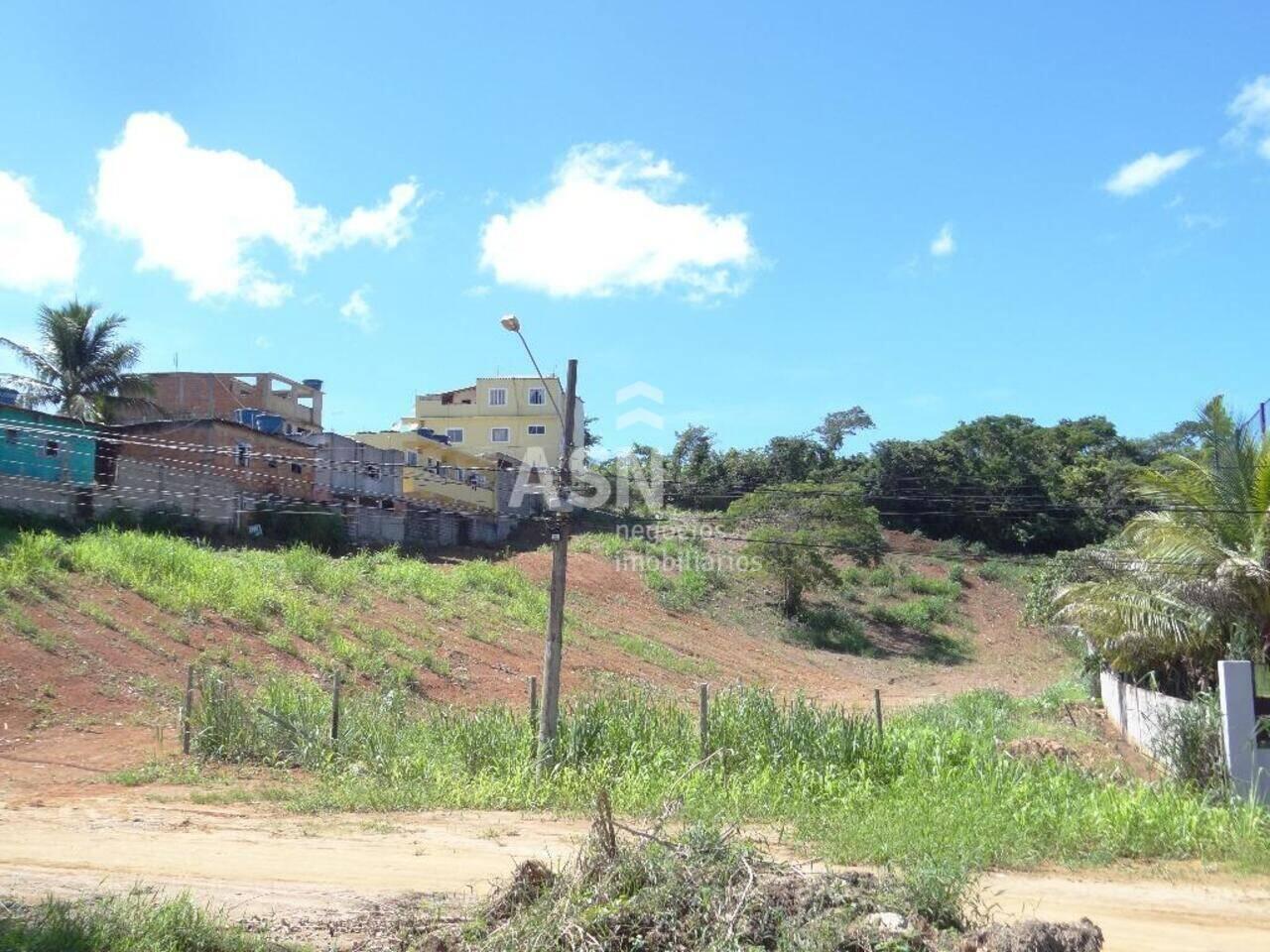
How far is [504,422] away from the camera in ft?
187

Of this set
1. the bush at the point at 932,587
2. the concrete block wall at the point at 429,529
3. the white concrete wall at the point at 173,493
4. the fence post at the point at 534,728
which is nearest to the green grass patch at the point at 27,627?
the fence post at the point at 534,728

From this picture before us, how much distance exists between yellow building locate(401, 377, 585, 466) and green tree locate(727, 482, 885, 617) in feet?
55.9

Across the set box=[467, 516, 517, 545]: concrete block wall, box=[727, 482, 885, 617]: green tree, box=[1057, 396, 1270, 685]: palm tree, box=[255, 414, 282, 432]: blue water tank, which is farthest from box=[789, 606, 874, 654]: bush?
box=[1057, 396, 1270, 685]: palm tree

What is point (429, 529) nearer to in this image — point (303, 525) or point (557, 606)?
point (303, 525)

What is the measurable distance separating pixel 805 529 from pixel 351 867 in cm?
3242

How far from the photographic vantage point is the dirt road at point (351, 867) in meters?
7.76

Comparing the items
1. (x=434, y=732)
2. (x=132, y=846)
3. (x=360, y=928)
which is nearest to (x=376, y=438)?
(x=434, y=732)

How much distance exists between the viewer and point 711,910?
239 inches

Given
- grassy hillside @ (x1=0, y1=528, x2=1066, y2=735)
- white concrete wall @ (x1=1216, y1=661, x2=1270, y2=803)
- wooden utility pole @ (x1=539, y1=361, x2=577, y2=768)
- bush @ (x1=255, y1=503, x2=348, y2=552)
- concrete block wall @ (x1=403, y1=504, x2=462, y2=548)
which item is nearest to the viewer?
white concrete wall @ (x1=1216, y1=661, x2=1270, y2=803)

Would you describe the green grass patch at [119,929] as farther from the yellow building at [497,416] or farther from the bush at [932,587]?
the yellow building at [497,416]

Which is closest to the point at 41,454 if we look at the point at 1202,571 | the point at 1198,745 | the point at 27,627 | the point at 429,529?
the point at 27,627

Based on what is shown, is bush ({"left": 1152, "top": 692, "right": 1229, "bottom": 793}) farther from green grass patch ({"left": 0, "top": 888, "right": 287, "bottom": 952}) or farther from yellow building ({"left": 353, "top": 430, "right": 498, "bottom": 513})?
yellow building ({"left": 353, "top": 430, "right": 498, "bottom": 513})

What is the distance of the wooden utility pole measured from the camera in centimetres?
1345

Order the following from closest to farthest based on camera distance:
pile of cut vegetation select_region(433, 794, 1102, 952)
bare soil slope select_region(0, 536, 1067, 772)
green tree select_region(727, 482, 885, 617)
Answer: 1. pile of cut vegetation select_region(433, 794, 1102, 952)
2. bare soil slope select_region(0, 536, 1067, 772)
3. green tree select_region(727, 482, 885, 617)
